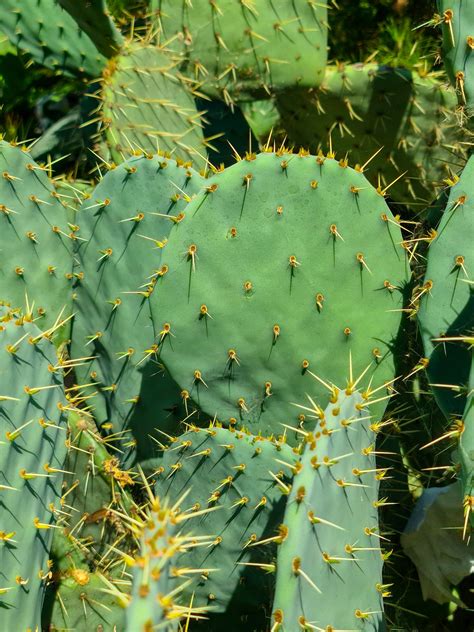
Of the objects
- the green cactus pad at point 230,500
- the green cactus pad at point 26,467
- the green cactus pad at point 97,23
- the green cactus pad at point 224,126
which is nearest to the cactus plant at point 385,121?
the green cactus pad at point 224,126

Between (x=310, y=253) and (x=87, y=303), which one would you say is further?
(x=87, y=303)

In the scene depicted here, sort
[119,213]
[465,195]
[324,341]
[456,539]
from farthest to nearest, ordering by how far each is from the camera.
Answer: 1. [119,213]
2. [456,539]
3. [324,341]
4. [465,195]

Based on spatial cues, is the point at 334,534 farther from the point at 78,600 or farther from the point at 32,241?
the point at 32,241

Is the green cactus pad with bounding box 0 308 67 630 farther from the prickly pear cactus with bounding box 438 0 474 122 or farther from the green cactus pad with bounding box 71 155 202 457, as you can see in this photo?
the prickly pear cactus with bounding box 438 0 474 122

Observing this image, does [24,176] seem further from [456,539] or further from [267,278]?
[456,539]

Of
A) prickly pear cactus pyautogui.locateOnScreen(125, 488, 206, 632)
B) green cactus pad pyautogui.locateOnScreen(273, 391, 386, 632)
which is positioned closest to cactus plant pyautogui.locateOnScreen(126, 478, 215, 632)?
prickly pear cactus pyautogui.locateOnScreen(125, 488, 206, 632)

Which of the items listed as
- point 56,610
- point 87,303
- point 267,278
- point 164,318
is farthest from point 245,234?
point 56,610

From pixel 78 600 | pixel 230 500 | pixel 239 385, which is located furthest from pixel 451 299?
pixel 78 600
